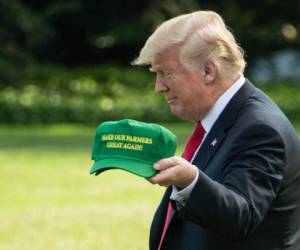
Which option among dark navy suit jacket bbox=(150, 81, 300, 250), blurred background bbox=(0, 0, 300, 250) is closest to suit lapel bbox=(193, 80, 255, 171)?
dark navy suit jacket bbox=(150, 81, 300, 250)

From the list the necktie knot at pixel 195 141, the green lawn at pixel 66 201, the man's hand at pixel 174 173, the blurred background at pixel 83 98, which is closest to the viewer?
the man's hand at pixel 174 173

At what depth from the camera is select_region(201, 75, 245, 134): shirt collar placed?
3.57 metres

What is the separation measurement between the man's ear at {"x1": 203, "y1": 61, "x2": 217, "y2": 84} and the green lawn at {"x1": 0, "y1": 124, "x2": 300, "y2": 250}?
463 cm

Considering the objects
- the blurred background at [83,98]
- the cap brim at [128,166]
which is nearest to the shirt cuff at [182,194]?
the cap brim at [128,166]

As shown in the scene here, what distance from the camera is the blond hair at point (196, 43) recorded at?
3410 millimetres

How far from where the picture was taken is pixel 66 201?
1108 cm

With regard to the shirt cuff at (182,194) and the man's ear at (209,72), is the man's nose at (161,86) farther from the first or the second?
the shirt cuff at (182,194)

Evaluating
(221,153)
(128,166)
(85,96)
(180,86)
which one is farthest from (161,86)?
(85,96)

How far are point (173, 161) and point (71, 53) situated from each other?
28.3m

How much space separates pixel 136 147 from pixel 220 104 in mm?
512

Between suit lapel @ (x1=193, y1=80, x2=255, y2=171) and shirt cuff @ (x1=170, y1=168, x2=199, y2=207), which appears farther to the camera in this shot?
suit lapel @ (x1=193, y1=80, x2=255, y2=171)

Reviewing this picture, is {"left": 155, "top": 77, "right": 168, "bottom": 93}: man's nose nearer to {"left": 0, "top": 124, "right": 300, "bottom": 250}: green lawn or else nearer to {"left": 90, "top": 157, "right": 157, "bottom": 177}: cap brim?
{"left": 90, "top": 157, "right": 157, "bottom": 177}: cap brim

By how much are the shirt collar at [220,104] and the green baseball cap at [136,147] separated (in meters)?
0.38

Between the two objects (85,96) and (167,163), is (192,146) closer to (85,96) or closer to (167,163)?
(167,163)
